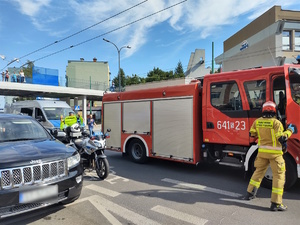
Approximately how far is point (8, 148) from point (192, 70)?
38278mm

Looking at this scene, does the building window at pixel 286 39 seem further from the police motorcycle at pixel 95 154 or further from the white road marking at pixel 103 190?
the white road marking at pixel 103 190

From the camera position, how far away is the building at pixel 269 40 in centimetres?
2153

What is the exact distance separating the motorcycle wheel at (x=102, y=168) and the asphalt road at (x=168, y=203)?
0.17 meters

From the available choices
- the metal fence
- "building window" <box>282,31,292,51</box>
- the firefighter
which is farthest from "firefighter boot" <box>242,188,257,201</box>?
the metal fence

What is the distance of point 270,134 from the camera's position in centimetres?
445

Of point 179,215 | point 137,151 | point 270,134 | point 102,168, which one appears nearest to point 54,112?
point 137,151

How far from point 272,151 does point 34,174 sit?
159 inches

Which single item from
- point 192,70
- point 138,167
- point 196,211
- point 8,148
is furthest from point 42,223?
point 192,70

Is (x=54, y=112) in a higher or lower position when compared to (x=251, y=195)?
higher

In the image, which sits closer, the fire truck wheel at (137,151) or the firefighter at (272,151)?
the firefighter at (272,151)

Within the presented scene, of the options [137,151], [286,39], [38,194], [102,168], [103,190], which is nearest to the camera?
[38,194]

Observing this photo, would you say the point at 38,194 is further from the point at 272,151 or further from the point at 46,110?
the point at 46,110

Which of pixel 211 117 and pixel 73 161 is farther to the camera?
pixel 211 117

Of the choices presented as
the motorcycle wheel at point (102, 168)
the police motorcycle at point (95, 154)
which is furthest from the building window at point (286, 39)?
the motorcycle wheel at point (102, 168)
